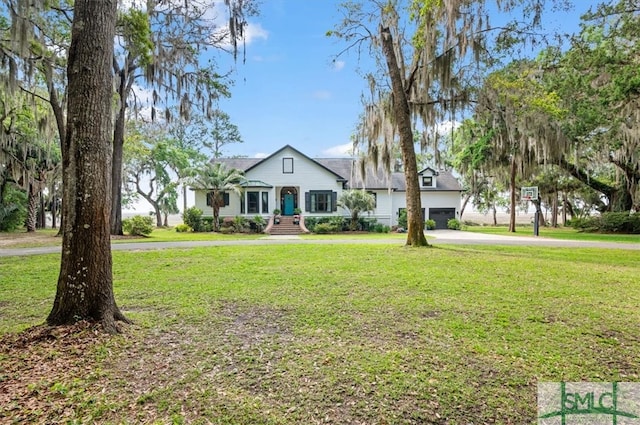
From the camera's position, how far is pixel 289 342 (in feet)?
11.0

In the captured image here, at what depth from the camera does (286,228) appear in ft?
71.8

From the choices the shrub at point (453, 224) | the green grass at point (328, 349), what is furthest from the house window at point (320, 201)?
the green grass at point (328, 349)

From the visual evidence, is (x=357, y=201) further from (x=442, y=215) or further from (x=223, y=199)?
(x=223, y=199)

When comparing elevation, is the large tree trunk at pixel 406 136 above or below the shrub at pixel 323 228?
above

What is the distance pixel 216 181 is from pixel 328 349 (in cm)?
1940

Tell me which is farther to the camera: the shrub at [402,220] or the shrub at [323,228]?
the shrub at [402,220]

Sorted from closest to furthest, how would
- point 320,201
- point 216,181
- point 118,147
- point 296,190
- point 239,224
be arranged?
point 118,147, point 216,181, point 239,224, point 320,201, point 296,190

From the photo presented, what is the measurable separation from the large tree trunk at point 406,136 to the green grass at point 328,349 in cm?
451

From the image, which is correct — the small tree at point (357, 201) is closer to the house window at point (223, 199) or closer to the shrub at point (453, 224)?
the shrub at point (453, 224)

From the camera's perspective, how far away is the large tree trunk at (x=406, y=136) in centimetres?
1079

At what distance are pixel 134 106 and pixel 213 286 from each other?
11656 mm

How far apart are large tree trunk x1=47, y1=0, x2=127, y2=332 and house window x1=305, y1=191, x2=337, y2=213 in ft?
66.3

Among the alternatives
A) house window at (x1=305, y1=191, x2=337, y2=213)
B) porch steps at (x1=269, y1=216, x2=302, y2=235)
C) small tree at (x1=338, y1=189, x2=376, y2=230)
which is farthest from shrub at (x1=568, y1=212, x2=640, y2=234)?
porch steps at (x1=269, y1=216, x2=302, y2=235)

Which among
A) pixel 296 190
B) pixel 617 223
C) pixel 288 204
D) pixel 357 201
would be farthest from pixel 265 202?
pixel 617 223
